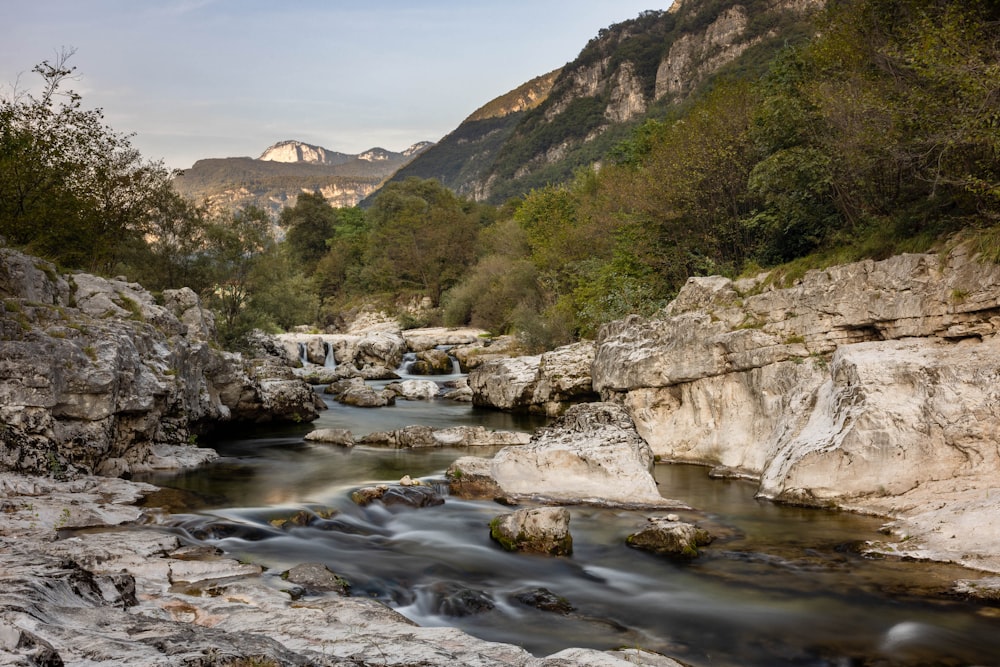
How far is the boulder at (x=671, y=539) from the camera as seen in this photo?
984 centimetres

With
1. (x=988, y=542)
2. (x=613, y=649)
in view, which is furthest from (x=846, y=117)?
(x=613, y=649)

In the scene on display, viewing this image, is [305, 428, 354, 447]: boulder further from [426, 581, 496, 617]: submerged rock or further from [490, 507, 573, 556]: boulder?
[426, 581, 496, 617]: submerged rock

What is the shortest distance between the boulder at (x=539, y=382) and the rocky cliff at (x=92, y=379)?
9.81 meters

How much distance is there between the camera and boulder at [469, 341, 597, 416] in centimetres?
2273

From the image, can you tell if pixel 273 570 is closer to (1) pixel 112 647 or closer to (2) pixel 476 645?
(2) pixel 476 645

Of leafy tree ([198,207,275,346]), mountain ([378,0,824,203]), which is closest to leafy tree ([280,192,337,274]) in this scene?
mountain ([378,0,824,203])

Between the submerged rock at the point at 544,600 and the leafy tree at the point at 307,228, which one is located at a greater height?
the leafy tree at the point at 307,228

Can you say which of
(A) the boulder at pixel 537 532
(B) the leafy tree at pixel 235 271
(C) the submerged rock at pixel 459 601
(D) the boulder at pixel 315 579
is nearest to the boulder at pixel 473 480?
(A) the boulder at pixel 537 532

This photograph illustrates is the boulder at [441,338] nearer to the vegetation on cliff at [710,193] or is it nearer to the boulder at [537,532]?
the vegetation on cliff at [710,193]

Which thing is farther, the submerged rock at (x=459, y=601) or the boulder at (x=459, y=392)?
the boulder at (x=459, y=392)

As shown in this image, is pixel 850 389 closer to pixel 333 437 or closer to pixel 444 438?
pixel 444 438

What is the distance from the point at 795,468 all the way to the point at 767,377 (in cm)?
344

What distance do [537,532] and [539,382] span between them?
1385cm

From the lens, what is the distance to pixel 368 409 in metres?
25.6
